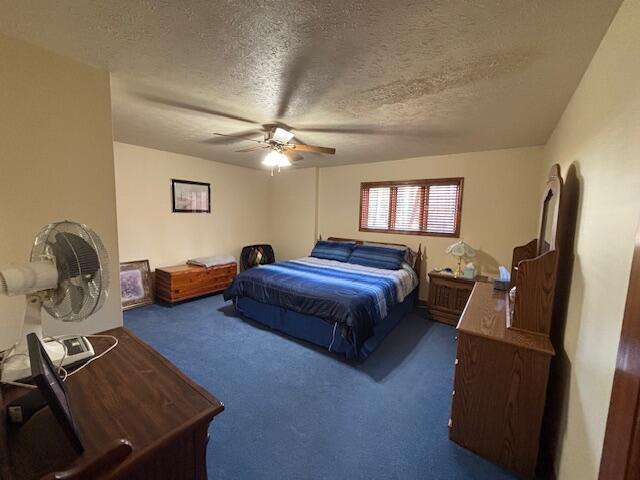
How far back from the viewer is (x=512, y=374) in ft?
4.92

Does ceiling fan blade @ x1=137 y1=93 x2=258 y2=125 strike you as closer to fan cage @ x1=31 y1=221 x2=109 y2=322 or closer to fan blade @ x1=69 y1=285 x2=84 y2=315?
fan cage @ x1=31 y1=221 x2=109 y2=322

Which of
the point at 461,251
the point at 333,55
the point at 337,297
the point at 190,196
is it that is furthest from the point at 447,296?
the point at 190,196

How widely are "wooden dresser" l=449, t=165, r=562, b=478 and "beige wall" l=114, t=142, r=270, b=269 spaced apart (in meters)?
4.06

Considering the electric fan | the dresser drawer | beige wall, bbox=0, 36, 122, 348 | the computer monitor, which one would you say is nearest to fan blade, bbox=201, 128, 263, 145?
beige wall, bbox=0, 36, 122, 348

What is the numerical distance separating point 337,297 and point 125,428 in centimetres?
202

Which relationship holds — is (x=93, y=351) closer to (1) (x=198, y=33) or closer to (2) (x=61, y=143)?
(2) (x=61, y=143)

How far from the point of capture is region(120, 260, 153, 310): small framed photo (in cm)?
366

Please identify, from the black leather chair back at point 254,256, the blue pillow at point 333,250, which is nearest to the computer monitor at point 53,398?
the blue pillow at point 333,250

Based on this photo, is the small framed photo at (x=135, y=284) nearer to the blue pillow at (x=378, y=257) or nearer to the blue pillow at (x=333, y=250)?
the blue pillow at (x=333, y=250)

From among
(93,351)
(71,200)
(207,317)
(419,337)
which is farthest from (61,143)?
(419,337)

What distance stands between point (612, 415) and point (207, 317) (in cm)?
361

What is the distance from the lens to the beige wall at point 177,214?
3.67 meters

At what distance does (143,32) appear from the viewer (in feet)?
4.29

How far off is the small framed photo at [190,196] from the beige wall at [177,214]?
0.22ft
